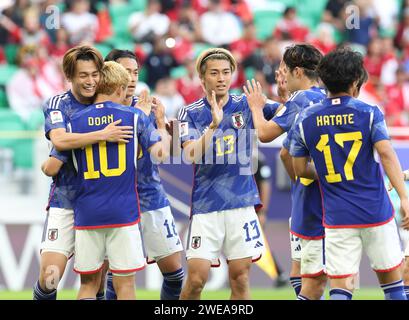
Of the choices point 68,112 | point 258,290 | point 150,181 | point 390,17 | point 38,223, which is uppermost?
point 390,17

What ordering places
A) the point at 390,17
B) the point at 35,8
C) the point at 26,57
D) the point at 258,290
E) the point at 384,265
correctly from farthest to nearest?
the point at 390,17 < the point at 35,8 < the point at 26,57 < the point at 258,290 < the point at 384,265

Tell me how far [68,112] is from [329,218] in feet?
7.20

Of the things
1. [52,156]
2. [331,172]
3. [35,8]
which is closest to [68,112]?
[52,156]

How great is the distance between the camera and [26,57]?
49.6ft

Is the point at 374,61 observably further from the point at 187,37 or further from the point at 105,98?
the point at 105,98

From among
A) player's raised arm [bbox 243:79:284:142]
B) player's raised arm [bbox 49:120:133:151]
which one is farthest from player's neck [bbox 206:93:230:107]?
player's raised arm [bbox 49:120:133:151]

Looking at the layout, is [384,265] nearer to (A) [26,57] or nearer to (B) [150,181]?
(B) [150,181]

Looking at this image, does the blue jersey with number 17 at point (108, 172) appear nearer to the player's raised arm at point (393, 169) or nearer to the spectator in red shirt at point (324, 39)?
the player's raised arm at point (393, 169)

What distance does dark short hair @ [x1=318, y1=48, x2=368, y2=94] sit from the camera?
6.40 metres

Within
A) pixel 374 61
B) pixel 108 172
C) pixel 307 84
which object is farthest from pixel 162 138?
pixel 374 61

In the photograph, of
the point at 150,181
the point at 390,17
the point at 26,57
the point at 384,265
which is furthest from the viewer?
the point at 390,17

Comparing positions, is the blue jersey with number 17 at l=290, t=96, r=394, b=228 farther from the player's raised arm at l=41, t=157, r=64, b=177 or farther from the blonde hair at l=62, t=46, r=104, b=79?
the player's raised arm at l=41, t=157, r=64, b=177

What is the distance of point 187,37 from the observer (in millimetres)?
16000

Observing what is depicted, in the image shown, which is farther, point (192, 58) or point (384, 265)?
point (192, 58)
